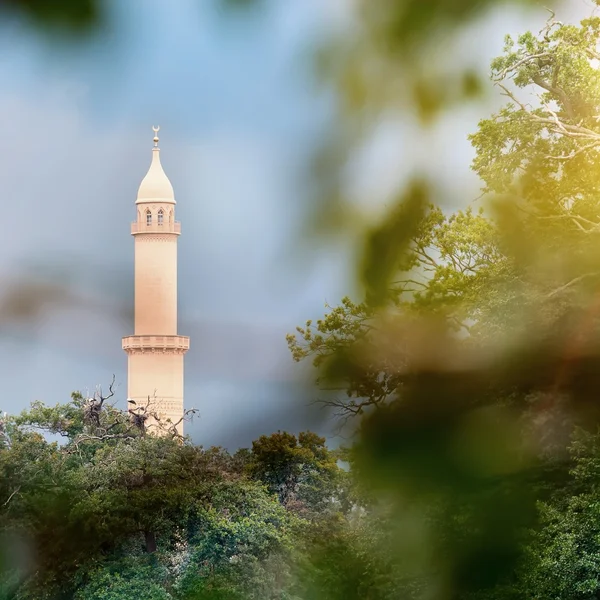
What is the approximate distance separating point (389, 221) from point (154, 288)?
0.33ft

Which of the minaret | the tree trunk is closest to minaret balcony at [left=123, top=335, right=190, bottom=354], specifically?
the minaret

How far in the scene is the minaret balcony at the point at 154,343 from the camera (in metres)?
0.47

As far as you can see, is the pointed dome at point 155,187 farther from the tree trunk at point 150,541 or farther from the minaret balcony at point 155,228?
the tree trunk at point 150,541

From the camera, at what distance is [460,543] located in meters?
0.51

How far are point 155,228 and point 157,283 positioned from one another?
0.16ft

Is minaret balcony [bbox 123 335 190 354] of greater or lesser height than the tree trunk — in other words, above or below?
below

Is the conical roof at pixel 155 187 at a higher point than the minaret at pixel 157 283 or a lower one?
higher

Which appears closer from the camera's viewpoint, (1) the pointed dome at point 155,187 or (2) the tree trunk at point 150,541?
(1) the pointed dome at point 155,187

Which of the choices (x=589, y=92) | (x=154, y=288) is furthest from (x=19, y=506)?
(x=589, y=92)

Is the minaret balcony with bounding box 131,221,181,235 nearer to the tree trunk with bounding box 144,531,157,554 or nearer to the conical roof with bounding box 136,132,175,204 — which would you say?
the conical roof with bounding box 136,132,175,204

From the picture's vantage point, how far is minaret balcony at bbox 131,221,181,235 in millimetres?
473

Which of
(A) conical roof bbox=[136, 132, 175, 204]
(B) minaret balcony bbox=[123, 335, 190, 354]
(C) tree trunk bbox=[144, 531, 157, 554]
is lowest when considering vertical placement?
(B) minaret balcony bbox=[123, 335, 190, 354]

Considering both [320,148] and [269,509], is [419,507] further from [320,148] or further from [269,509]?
[269,509]

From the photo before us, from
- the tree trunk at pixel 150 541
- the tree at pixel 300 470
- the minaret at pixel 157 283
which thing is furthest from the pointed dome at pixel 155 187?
the tree trunk at pixel 150 541
